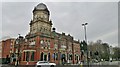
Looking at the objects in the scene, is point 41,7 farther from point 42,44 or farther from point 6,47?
point 6,47

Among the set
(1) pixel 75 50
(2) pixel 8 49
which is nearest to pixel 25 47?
(1) pixel 75 50

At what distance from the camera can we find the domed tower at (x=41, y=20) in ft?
160

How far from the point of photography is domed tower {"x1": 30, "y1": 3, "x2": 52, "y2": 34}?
160 feet

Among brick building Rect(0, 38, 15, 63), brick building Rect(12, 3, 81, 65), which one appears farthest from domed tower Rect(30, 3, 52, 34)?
brick building Rect(0, 38, 15, 63)

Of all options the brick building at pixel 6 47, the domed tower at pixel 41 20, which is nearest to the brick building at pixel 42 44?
the domed tower at pixel 41 20

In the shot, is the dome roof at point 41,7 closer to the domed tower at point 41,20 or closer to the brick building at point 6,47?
the domed tower at point 41,20

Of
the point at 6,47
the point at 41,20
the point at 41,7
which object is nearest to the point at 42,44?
the point at 41,20

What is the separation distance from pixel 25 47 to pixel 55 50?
1016 cm

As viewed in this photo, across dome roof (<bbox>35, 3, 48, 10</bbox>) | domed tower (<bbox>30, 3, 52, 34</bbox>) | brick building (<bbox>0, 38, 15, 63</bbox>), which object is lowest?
brick building (<bbox>0, 38, 15, 63</bbox>)

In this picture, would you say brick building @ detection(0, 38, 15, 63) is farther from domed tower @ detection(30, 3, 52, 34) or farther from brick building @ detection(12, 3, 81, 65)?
domed tower @ detection(30, 3, 52, 34)

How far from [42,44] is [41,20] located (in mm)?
8158

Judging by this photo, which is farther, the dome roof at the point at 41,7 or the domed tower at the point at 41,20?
the dome roof at the point at 41,7

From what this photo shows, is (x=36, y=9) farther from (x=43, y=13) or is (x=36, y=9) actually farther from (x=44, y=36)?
(x=44, y=36)

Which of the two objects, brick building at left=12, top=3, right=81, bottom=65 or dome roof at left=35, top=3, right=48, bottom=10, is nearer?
brick building at left=12, top=3, right=81, bottom=65
